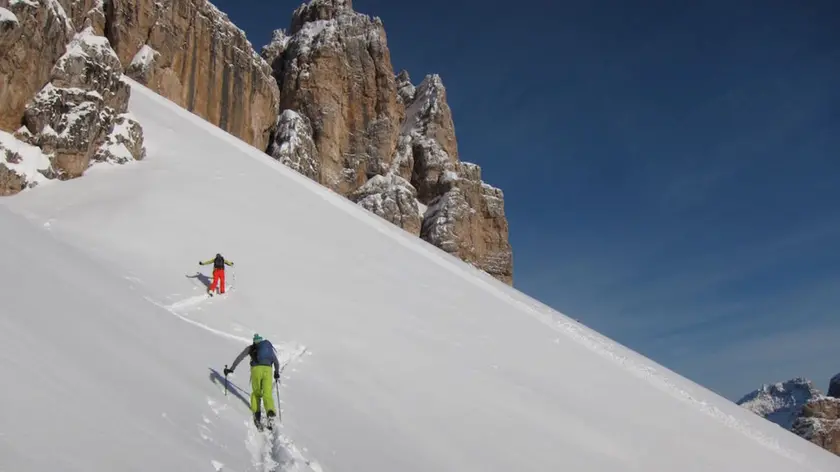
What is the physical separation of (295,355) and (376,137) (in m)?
57.0

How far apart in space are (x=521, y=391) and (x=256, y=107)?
45.9 metres

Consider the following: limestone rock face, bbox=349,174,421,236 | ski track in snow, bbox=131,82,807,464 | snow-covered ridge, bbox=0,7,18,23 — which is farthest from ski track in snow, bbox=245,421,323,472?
limestone rock face, bbox=349,174,421,236

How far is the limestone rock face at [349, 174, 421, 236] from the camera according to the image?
60250 millimetres

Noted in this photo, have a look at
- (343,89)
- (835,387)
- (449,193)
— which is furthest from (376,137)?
(835,387)

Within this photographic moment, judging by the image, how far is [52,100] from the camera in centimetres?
1994

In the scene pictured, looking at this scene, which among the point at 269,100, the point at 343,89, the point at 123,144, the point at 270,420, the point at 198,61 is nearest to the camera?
the point at 270,420

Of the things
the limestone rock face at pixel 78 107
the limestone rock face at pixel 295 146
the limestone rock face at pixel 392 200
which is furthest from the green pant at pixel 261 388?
the limestone rock face at pixel 392 200

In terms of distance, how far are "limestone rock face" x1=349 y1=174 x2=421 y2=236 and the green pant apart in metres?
50.9

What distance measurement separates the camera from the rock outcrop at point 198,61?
1615 inches

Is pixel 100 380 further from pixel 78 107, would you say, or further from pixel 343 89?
pixel 343 89

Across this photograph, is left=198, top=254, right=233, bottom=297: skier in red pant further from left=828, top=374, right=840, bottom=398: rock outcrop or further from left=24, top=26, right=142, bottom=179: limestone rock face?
left=828, top=374, right=840, bottom=398: rock outcrop

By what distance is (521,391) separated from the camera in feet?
45.3

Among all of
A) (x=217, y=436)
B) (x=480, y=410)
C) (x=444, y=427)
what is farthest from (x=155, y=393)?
(x=480, y=410)

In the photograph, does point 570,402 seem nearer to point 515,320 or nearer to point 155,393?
point 515,320
